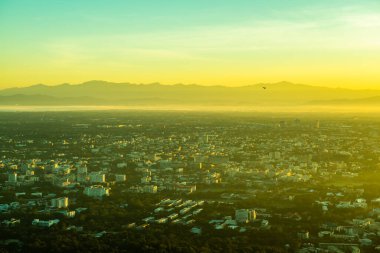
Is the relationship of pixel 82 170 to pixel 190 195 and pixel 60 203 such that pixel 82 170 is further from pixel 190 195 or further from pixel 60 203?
pixel 60 203

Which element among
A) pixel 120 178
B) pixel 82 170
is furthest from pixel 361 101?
pixel 120 178

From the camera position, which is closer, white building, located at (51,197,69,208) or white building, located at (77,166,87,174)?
white building, located at (51,197,69,208)

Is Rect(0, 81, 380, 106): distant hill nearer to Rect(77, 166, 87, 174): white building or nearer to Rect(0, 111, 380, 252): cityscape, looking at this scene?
Rect(0, 111, 380, 252): cityscape

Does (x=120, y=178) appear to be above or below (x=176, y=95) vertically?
below

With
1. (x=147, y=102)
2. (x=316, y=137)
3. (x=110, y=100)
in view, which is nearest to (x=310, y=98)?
(x=147, y=102)

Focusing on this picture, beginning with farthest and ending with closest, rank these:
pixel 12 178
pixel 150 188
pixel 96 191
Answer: pixel 12 178 < pixel 150 188 < pixel 96 191

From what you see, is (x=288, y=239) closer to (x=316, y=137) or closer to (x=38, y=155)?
(x=38, y=155)

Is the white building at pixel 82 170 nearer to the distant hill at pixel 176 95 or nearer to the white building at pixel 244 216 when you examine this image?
the white building at pixel 244 216

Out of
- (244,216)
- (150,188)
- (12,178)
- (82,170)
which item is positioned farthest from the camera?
(82,170)

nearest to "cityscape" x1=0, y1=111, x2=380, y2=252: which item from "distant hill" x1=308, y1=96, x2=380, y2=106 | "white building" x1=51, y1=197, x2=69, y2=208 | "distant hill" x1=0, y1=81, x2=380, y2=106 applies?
"white building" x1=51, y1=197, x2=69, y2=208
